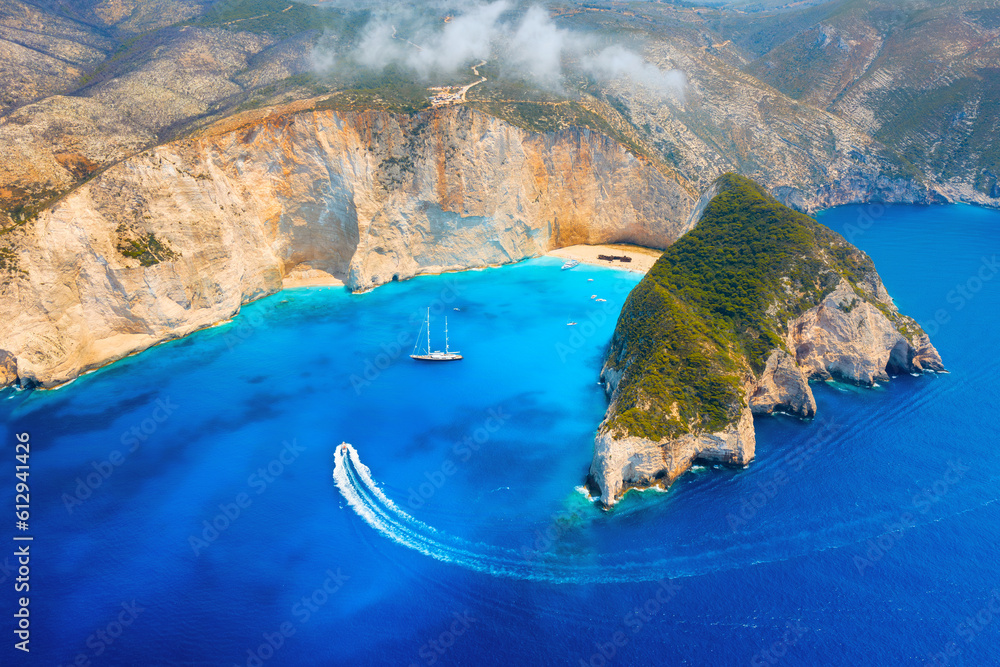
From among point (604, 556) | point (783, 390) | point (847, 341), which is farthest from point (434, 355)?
point (847, 341)

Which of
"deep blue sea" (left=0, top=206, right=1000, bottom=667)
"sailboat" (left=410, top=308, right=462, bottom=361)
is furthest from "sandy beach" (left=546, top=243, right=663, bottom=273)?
"sailboat" (left=410, top=308, right=462, bottom=361)

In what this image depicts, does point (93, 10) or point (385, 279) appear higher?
point (93, 10)

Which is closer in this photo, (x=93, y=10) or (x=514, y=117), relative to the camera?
(x=514, y=117)

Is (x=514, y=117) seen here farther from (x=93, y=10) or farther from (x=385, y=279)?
(x=93, y=10)

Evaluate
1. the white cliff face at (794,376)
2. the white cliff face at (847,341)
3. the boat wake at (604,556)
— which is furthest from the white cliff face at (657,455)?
the white cliff face at (847,341)

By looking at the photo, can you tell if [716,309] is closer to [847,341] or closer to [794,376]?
[794,376]

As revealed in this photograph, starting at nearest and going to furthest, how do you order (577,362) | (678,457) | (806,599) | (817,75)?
(806,599) → (678,457) → (577,362) → (817,75)

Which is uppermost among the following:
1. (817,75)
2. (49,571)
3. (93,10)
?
(93,10)

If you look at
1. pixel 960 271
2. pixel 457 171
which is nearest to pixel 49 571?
pixel 457 171
